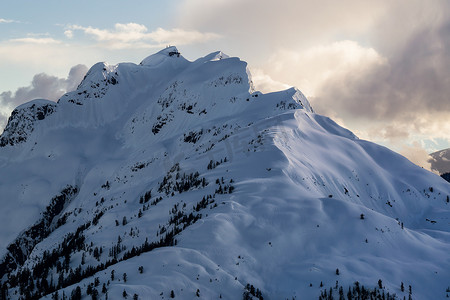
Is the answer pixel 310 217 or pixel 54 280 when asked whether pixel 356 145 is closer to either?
pixel 310 217

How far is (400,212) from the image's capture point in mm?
114438

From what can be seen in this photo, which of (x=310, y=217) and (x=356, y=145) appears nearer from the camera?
(x=310, y=217)

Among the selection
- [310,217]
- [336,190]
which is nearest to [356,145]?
[336,190]

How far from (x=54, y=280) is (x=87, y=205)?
114 metres

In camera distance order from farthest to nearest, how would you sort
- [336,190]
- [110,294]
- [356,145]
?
[356,145] → [336,190] → [110,294]

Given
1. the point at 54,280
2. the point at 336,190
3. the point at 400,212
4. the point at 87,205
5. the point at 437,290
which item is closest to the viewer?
the point at 437,290

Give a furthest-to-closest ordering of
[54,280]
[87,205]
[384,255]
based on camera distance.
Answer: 1. [87,205]
2. [54,280]
3. [384,255]

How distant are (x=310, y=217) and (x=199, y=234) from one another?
865 inches

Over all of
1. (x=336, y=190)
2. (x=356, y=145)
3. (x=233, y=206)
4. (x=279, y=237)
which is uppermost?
(x=356, y=145)

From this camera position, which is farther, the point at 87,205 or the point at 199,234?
the point at 87,205

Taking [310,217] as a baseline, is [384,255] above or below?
below

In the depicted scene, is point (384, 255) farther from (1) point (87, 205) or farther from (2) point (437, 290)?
(1) point (87, 205)

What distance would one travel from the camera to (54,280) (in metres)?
89.6

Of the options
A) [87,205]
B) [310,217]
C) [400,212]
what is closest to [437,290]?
[310,217]
